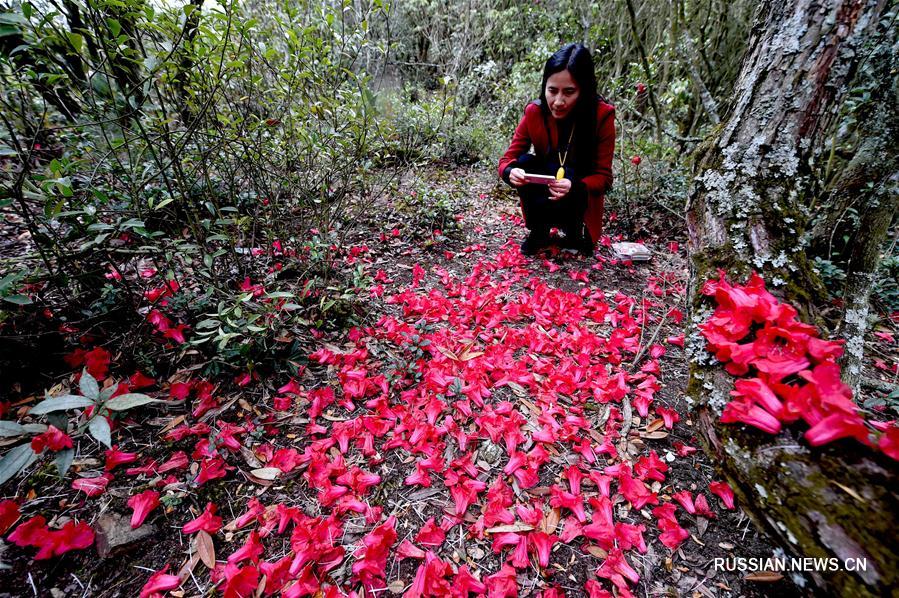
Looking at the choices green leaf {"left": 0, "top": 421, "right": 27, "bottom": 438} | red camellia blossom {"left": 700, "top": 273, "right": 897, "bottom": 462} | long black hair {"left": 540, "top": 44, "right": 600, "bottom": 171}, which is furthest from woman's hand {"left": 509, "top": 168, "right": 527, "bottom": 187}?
green leaf {"left": 0, "top": 421, "right": 27, "bottom": 438}

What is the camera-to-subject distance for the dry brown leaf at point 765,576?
1238 mm

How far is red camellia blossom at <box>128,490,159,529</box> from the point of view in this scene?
138 centimetres

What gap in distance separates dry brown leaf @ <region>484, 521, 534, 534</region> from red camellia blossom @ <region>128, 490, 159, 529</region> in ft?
4.49

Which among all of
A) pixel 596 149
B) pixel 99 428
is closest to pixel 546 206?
pixel 596 149

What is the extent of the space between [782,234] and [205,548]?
8.73ft

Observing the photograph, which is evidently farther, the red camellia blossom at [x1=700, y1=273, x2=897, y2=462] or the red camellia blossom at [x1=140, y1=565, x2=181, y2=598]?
the red camellia blossom at [x1=140, y1=565, x2=181, y2=598]

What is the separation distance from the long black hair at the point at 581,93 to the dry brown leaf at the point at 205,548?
139 inches

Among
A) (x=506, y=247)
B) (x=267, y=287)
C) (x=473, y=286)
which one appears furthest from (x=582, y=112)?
(x=267, y=287)

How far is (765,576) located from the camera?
1263mm

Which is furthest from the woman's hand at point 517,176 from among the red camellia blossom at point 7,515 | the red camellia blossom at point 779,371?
the red camellia blossom at point 7,515

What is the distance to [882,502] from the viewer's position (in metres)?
0.75

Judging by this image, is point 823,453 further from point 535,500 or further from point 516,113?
point 516,113

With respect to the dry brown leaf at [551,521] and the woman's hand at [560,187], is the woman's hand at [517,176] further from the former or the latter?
the dry brown leaf at [551,521]

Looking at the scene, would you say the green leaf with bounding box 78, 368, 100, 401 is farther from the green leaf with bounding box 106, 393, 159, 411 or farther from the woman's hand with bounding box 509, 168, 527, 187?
the woman's hand with bounding box 509, 168, 527, 187
